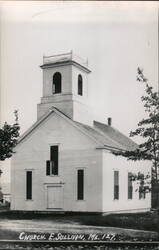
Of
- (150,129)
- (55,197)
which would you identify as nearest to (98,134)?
(55,197)

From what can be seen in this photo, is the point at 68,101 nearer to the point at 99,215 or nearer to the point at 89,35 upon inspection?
the point at 99,215

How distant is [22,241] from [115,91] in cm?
652

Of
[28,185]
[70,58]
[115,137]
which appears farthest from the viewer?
[115,137]

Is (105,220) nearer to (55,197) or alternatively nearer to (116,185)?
(55,197)

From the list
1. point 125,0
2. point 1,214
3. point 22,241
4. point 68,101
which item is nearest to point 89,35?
point 125,0

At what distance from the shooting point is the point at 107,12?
15844mm

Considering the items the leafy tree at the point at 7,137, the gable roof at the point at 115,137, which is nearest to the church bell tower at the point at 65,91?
the gable roof at the point at 115,137

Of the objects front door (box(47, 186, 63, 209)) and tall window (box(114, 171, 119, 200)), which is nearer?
front door (box(47, 186, 63, 209))

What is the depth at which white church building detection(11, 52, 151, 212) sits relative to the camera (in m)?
27.5

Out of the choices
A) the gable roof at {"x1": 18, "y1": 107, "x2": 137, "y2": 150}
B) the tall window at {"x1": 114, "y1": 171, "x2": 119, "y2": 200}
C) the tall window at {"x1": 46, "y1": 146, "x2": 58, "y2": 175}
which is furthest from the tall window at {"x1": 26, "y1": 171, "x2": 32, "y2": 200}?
the tall window at {"x1": 114, "y1": 171, "x2": 119, "y2": 200}

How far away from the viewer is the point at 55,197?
28.4 metres

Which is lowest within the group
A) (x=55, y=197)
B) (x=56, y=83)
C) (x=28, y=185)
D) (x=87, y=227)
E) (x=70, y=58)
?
(x=87, y=227)

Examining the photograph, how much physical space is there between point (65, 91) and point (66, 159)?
13.3ft

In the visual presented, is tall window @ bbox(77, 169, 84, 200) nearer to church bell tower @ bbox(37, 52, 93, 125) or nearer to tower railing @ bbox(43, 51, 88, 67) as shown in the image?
church bell tower @ bbox(37, 52, 93, 125)
